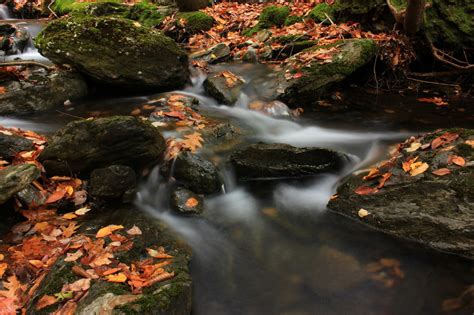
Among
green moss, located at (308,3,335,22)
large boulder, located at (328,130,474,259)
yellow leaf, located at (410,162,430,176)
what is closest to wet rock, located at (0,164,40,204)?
large boulder, located at (328,130,474,259)

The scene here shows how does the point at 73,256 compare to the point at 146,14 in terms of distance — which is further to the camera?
the point at 146,14

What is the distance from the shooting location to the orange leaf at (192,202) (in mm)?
4488

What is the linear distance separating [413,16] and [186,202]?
19.2 ft

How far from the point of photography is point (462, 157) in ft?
12.7

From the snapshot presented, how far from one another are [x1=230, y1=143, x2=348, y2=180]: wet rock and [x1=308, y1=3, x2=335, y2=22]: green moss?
18.3 feet

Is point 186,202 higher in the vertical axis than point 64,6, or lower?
lower

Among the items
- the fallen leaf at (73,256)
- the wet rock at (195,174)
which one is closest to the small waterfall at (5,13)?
the wet rock at (195,174)

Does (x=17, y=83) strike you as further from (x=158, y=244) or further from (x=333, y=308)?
(x=333, y=308)

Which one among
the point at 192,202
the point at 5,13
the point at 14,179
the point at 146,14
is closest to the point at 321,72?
the point at 192,202

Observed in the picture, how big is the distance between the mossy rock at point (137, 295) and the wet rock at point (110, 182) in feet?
1.69

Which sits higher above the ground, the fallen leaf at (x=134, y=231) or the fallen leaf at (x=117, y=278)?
the fallen leaf at (x=117, y=278)

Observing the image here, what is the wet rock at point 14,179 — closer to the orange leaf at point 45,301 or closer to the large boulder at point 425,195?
the orange leaf at point 45,301

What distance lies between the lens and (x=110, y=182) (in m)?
4.31

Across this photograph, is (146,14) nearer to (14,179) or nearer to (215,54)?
(215,54)
